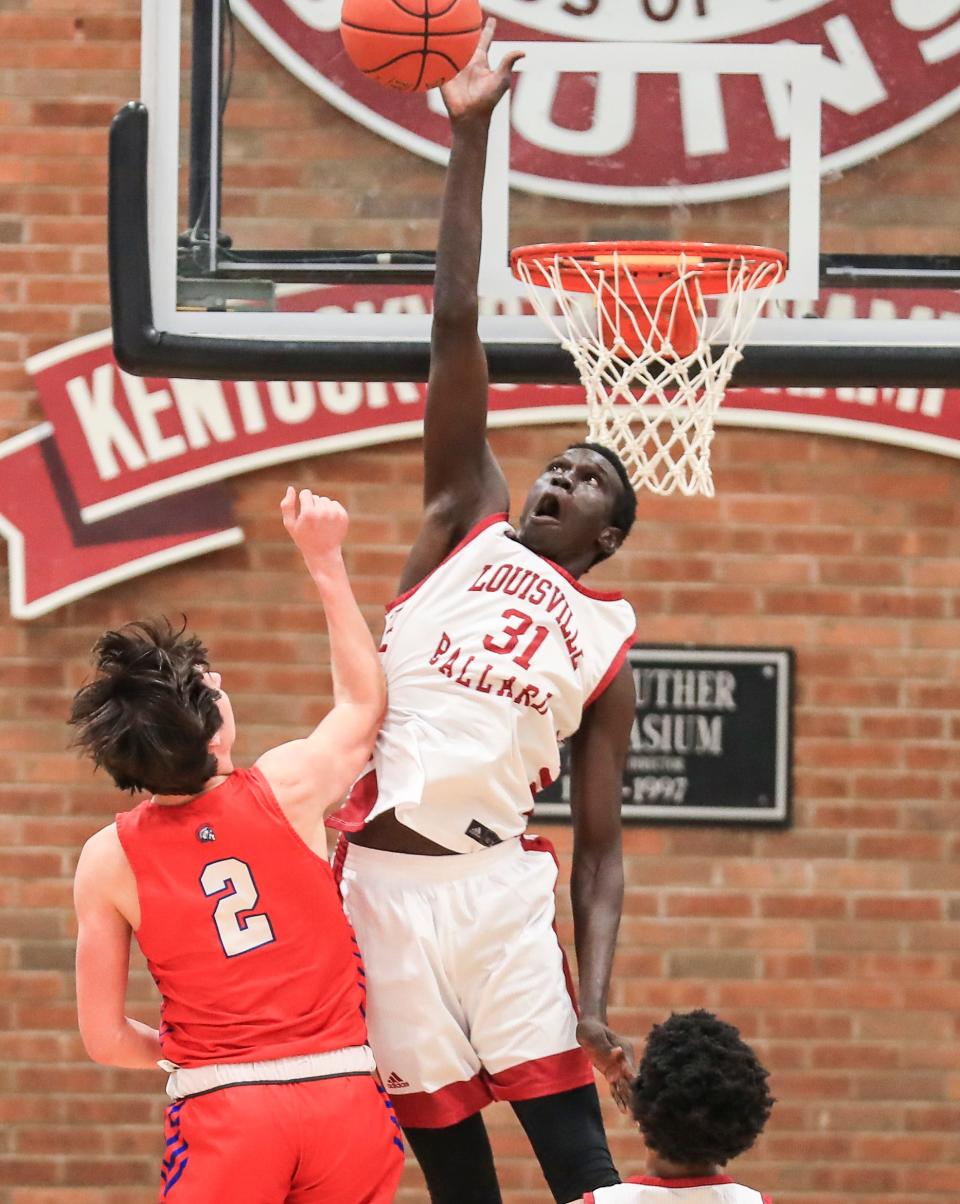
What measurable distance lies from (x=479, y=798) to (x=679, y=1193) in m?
0.70

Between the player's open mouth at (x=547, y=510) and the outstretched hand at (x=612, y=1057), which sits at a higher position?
the player's open mouth at (x=547, y=510)

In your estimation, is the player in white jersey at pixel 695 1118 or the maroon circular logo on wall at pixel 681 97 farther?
the maroon circular logo on wall at pixel 681 97

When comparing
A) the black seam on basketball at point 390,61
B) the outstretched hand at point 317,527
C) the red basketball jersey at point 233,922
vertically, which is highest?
the black seam on basketball at point 390,61

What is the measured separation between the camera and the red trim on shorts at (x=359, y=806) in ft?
10.0

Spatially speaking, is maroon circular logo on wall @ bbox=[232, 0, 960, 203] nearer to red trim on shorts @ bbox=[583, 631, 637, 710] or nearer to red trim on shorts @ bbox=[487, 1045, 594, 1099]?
red trim on shorts @ bbox=[583, 631, 637, 710]

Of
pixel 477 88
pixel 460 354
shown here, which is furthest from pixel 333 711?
pixel 477 88

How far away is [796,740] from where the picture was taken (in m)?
5.15

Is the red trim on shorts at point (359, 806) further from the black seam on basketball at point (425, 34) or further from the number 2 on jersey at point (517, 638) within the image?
the black seam on basketball at point (425, 34)

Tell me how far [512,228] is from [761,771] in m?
1.96

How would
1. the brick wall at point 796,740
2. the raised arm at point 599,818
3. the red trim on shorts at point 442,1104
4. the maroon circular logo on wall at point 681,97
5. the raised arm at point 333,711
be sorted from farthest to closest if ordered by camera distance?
the brick wall at point 796,740
the maroon circular logo on wall at point 681,97
the raised arm at point 599,818
the red trim on shorts at point 442,1104
the raised arm at point 333,711

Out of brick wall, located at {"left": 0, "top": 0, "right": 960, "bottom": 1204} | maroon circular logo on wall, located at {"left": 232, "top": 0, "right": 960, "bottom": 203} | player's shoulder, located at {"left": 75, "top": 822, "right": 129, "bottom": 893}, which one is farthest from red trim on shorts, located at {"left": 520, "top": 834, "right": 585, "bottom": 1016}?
brick wall, located at {"left": 0, "top": 0, "right": 960, "bottom": 1204}

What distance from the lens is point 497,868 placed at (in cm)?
302

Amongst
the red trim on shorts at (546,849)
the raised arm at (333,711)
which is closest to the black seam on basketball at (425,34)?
the raised arm at (333,711)

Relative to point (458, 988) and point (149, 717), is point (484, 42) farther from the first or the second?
point (458, 988)
